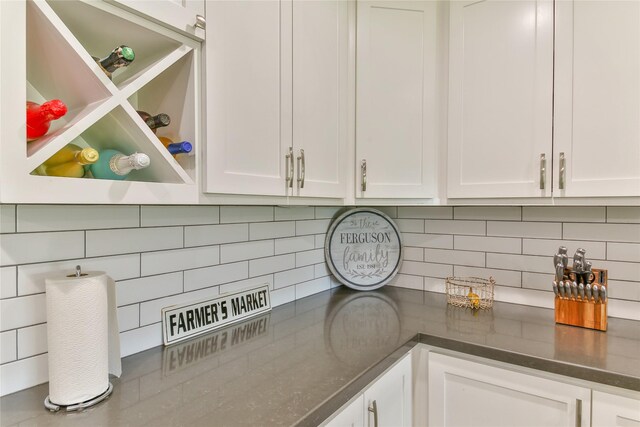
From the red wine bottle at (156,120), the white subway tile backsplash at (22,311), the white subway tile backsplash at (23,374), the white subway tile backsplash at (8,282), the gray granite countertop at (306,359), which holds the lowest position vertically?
the gray granite countertop at (306,359)

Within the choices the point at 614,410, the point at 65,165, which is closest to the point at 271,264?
the point at 65,165

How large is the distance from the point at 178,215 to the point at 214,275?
0.87 feet

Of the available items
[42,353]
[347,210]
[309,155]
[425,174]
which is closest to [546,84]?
[425,174]

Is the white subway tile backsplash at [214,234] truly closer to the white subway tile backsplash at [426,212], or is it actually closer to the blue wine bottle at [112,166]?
the blue wine bottle at [112,166]

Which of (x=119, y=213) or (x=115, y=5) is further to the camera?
(x=119, y=213)

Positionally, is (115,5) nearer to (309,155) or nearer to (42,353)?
(309,155)

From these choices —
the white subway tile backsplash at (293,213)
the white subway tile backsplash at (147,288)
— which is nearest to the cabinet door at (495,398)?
the white subway tile backsplash at (293,213)

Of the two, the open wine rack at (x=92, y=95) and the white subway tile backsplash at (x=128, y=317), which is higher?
the open wine rack at (x=92, y=95)

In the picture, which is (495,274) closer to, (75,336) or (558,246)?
(558,246)

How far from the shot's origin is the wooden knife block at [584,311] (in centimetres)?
133

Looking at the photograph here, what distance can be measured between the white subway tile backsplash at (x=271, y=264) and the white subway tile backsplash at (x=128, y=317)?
1.53 ft

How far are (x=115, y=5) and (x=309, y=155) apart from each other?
705 millimetres

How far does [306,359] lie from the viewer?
1113 mm

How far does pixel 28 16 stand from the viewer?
0.72 meters
